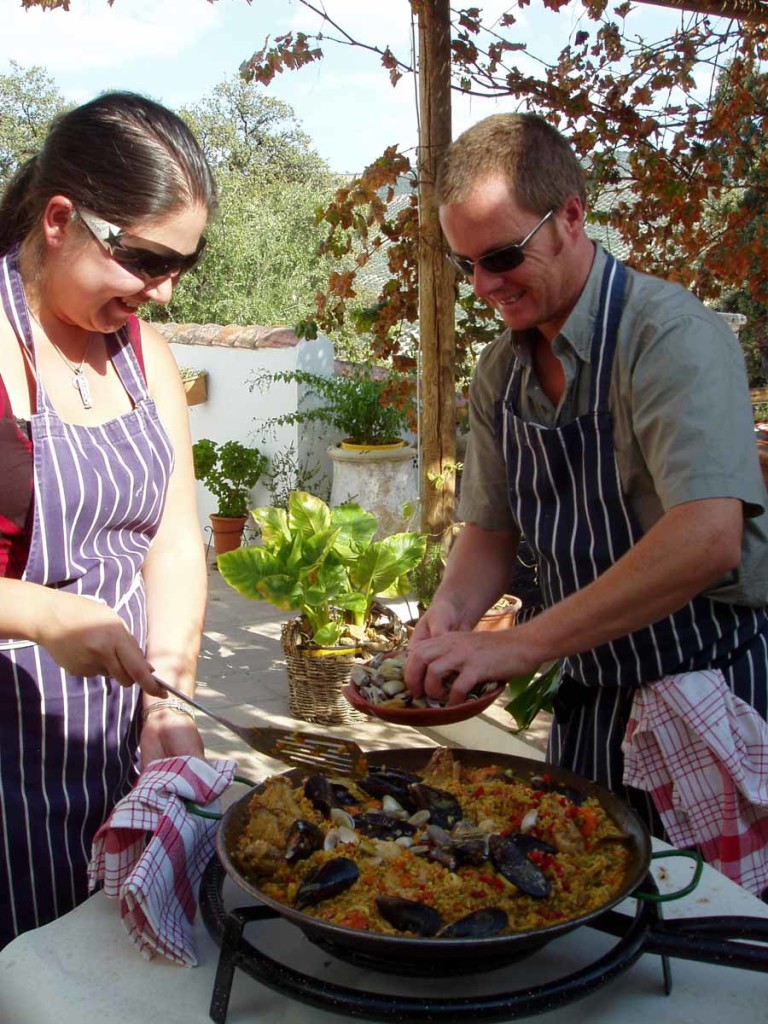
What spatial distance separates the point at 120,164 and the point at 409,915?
1206mm

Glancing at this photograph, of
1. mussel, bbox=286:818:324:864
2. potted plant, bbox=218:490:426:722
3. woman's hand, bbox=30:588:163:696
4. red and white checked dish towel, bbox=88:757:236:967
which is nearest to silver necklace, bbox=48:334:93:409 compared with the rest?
woman's hand, bbox=30:588:163:696

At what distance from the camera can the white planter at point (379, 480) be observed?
720 cm

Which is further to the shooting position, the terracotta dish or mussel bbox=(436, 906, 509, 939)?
the terracotta dish

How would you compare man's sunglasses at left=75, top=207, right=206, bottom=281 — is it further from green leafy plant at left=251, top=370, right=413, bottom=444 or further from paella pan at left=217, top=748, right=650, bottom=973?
green leafy plant at left=251, top=370, right=413, bottom=444

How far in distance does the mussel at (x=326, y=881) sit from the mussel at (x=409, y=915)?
0.06 metres

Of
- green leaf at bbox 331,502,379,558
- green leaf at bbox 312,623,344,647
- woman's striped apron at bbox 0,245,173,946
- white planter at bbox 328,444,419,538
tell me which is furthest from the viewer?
white planter at bbox 328,444,419,538

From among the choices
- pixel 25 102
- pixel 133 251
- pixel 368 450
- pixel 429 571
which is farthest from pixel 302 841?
pixel 25 102

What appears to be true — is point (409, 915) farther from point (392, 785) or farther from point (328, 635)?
point (328, 635)

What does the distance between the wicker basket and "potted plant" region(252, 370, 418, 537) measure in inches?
101

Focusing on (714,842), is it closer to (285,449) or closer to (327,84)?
(327,84)

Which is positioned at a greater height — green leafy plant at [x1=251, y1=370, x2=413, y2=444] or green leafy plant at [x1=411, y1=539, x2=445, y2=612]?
green leafy plant at [x1=251, y1=370, x2=413, y2=444]

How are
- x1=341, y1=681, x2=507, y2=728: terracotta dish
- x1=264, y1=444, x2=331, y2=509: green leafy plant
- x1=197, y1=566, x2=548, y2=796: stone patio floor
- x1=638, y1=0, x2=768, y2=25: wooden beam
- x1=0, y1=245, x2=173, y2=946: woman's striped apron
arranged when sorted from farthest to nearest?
x1=264, y1=444, x2=331, y2=509: green leafy plant → x1=638, y1=0, x2=768, y2=25: wooden beam → x1=197, y1=566, x2=548, y2=796: stone patio floor → x1=0, y1=245, x2=173, y2=946: woman's striped apron → x1=341, y1=681, x2=507, y2=728: terracotta dish

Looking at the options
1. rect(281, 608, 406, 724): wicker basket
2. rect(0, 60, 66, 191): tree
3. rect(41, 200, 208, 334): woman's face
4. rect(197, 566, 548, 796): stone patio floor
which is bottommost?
rect(197, 566, 548, 796): stone patio floor

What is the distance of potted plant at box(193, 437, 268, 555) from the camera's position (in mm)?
7898
